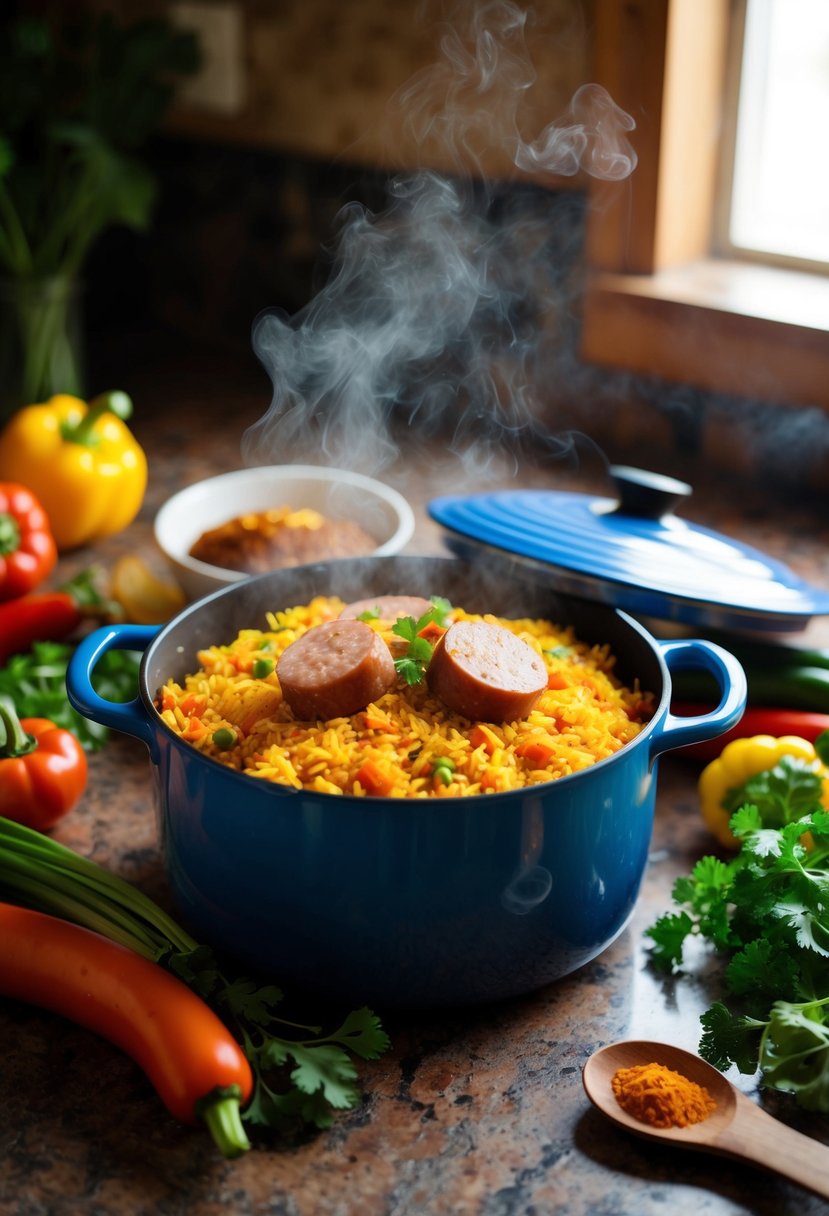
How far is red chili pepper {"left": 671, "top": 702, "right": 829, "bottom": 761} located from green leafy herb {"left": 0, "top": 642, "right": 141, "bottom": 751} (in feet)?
2.12

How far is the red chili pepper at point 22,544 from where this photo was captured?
5.83 feet

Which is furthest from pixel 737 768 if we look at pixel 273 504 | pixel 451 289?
pixel 451 289

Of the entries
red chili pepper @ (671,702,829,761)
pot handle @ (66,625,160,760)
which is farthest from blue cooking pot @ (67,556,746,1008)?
red chili pepper @ (671,702,829,761)

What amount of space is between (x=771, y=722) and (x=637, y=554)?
0.80 feet

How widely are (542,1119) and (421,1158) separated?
0.34 feet

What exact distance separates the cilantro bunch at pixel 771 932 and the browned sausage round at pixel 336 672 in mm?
344

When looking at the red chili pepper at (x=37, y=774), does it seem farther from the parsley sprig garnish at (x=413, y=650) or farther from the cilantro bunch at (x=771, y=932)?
the cilantro bunch at (x=771, y=932)

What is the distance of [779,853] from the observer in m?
1.10

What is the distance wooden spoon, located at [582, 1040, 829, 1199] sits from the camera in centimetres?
91

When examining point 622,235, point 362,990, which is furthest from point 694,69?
point 362,990

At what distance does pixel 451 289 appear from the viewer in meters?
2.02

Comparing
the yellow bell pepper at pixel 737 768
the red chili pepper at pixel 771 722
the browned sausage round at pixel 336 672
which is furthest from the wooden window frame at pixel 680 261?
the browned sausage round at pixel 336 672

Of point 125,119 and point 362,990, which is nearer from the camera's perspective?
point 362,990

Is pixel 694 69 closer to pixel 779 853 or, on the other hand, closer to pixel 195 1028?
pixel 779 853
